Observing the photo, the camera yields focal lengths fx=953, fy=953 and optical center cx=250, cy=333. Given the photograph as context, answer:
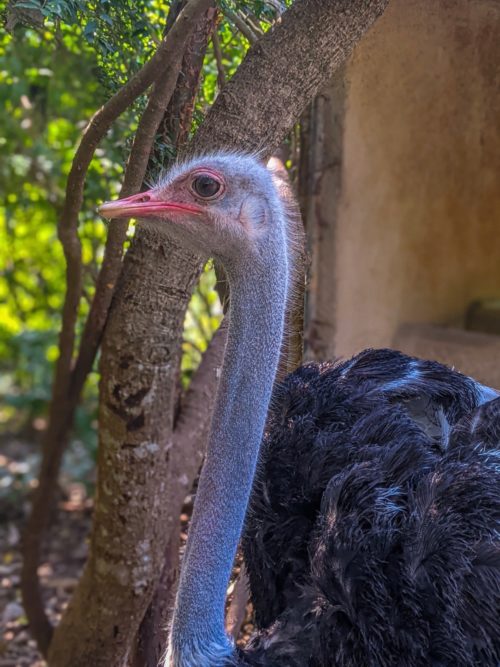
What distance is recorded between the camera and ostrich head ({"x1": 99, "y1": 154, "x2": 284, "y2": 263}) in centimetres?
176

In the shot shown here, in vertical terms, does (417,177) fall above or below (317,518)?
above

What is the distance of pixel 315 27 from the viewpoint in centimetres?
205

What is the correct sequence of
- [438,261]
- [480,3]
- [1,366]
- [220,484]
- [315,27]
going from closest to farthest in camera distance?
[220,484] < [315,27] < [480,3] < [438,261] < [1,366]

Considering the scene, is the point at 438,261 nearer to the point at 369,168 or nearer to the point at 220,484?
the point at 369,168

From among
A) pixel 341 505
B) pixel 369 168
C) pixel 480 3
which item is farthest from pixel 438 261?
pixel 341 505

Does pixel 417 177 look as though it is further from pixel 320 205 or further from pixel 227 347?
pixel 227 347

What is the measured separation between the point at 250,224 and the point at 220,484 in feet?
1.57

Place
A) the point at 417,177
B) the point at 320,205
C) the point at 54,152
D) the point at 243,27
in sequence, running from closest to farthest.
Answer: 1. the point at 243,27
2. the point at 320,205
3. the point at 417,177
4. the point at 54,152

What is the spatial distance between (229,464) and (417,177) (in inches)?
77.8

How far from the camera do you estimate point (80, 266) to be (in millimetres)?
2477

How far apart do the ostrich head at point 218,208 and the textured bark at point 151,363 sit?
0.31 metres

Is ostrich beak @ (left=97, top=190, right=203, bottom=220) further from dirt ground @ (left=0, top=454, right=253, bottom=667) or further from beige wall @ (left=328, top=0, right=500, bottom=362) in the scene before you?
dirt ground @ (left=0, top=454, right=253, bottom=667)

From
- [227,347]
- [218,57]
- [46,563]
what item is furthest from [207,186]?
[46,563]

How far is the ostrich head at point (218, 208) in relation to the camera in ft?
5.76
